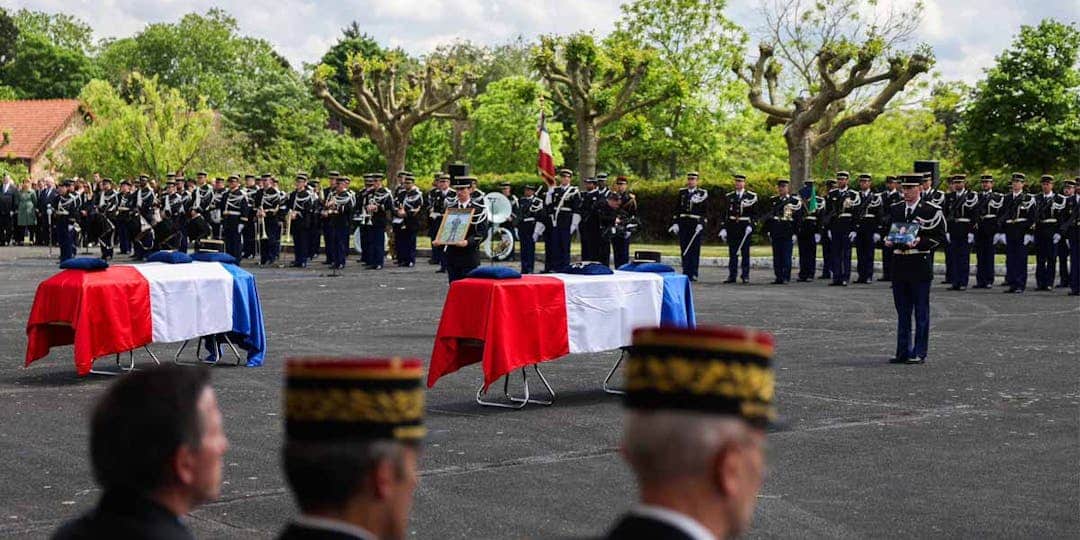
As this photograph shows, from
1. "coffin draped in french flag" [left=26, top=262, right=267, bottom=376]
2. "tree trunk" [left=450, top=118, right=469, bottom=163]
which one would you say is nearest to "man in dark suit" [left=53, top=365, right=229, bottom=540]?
"coffin draped in french flag" [left=26, top=262, right=267, bottom=376]

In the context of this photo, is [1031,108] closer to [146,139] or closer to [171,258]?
[171,258]

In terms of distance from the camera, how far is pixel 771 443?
33.4 feet

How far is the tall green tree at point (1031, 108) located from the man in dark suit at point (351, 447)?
40.9 m

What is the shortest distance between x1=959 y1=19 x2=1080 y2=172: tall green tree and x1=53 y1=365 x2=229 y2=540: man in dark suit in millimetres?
40821

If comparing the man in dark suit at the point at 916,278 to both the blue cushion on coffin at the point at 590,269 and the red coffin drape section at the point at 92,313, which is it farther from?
the red coffin drape section at the point at 92,313

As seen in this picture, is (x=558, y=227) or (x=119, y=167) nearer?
(x=558, y=227)

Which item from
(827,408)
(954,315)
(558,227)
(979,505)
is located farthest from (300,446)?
(558,227)

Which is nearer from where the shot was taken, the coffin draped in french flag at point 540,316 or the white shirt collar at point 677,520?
the white shirt collar at point 677,520

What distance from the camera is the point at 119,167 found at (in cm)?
6588

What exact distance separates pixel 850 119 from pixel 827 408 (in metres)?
32.0

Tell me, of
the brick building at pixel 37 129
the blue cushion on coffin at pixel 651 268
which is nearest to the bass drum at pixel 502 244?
the blue cushion on coffin at pixel 651 268

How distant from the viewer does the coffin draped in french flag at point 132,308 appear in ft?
41.6

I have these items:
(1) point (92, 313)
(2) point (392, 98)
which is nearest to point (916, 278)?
(1) point (92, 313)

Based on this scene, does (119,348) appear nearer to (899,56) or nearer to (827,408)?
(827,408)
